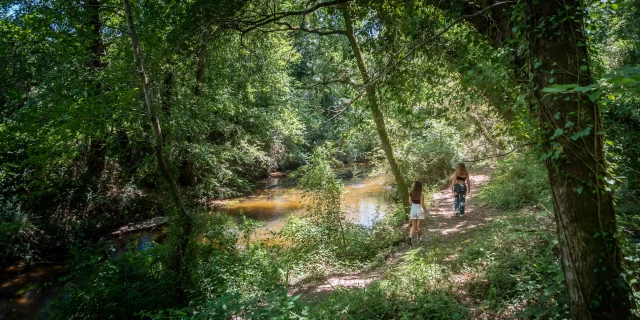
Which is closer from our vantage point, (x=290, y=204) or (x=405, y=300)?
(x=405, y=300)

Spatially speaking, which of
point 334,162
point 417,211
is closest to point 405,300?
point 417,211

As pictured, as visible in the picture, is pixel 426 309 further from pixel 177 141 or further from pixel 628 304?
pixel 177 141

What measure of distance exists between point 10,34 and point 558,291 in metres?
14.6

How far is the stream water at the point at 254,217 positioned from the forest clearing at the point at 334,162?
11cm

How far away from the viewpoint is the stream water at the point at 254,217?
8281 mm

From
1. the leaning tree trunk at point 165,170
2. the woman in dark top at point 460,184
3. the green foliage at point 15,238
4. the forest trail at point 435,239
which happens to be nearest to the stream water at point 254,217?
the green foliage at point 15,238

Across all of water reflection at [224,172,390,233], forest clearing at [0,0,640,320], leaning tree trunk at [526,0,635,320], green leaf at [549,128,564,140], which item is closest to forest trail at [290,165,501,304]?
forest clearing at [0,0,640,320]

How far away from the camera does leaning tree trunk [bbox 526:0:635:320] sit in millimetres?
2742

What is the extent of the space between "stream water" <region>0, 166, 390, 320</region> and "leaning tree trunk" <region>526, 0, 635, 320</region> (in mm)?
6830

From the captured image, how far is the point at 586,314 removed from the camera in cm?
279

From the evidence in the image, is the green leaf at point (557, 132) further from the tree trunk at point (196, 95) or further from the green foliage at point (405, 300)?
the tree trunk at point (196, 95)

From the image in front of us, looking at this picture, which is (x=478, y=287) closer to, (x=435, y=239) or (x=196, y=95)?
(x=435, y=239)

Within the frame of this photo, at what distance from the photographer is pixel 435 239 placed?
7.96 metres

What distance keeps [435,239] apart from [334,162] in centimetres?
326
